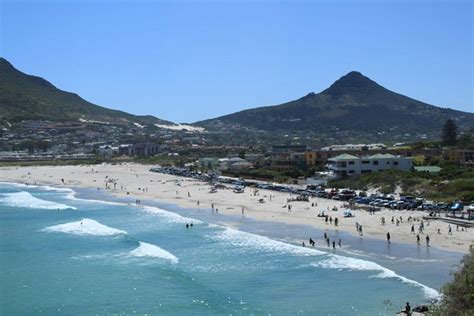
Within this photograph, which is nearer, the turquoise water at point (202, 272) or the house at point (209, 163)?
the turquoise water at point (202, 272)

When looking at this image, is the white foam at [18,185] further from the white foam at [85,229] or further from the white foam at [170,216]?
the white foam at [85,229]

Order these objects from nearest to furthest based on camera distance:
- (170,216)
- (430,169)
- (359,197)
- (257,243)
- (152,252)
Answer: (152,252)
(257,243)
(170,216)
(359,197)
(430,169)

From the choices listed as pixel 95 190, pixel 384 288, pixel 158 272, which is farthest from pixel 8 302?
pixel 95 190

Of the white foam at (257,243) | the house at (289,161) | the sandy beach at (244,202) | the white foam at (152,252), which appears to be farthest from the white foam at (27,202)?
the house at (289,161)

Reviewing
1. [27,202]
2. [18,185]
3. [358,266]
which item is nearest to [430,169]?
[358,266]

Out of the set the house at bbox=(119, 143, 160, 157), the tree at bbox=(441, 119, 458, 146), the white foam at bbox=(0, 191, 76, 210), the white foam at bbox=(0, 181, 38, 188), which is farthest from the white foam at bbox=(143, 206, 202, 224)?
the house at bbox=(119, 143, 160, 157)

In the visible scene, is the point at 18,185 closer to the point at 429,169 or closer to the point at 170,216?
the point at 170,216
